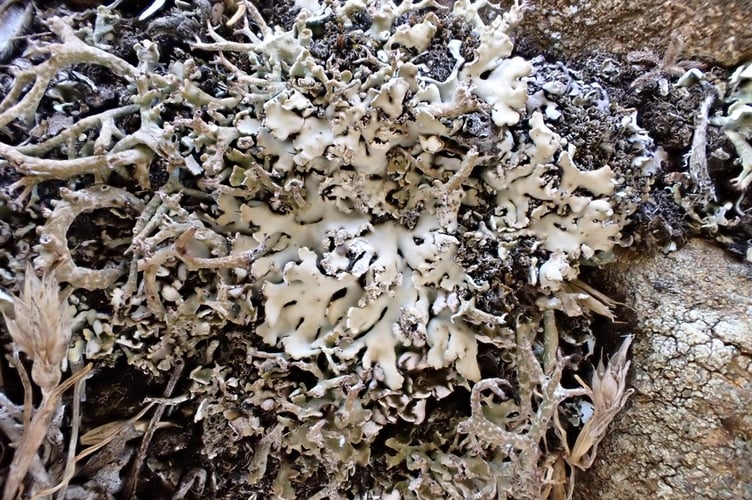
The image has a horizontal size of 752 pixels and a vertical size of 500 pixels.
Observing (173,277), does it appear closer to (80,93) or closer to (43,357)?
(43,357)

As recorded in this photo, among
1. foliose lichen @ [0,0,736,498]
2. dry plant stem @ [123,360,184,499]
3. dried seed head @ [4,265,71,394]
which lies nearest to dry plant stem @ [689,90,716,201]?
foliose lichen @ [0,0,736,498]

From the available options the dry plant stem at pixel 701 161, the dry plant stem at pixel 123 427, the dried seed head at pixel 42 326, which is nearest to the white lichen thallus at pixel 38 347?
the dried seed head at pixel 42 326

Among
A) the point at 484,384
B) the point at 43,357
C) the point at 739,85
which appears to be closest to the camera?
the point at 43,357

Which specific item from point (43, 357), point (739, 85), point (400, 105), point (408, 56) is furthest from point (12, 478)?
point (739, 85)

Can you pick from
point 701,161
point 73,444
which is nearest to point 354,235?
point 73,444

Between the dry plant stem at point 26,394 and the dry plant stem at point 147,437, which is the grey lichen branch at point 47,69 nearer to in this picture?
the dry plant stem at point 26,394

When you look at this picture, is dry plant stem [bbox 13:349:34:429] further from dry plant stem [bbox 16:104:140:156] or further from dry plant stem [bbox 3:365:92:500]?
Result: dry plant stem [bbox 16:104:140:156]

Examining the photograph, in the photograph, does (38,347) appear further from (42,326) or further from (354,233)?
(354,233)
